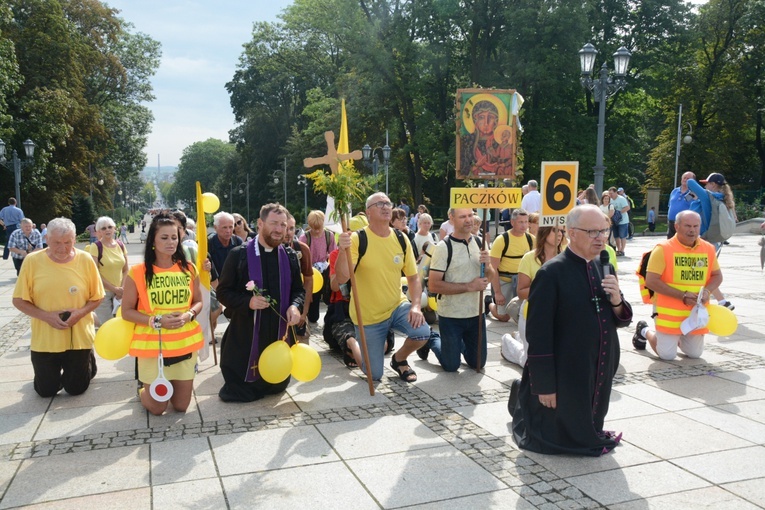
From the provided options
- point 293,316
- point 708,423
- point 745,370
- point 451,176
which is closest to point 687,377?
point 745,370

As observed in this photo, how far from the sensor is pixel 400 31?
3161cm

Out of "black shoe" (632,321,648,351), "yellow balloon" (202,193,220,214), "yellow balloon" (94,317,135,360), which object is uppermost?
"yellow balloon" (202,193,220,214)

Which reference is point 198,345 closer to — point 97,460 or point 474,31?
point 97,460

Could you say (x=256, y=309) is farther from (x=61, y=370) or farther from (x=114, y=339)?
(x=61, y=370)

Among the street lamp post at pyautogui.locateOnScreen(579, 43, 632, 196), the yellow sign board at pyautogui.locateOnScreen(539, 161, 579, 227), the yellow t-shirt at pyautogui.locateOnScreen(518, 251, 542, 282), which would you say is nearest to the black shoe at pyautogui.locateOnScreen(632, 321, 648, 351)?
the yellow t-shirt at pyautogui.locateOnScreen(518, 251, 542, 282)

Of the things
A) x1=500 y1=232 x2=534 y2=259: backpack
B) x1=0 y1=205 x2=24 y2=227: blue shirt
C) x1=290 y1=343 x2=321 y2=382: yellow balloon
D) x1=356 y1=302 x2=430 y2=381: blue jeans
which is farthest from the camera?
x1=0 y1=205 x2=24 y2=227: blue shirt

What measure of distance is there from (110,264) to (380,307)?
4237 millimetres

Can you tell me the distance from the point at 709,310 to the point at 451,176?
1135 inches

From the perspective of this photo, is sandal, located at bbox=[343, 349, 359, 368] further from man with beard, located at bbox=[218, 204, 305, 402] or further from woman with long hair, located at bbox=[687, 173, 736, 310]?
woman with long hair, located at bbox=[687, 173, 736, 310]

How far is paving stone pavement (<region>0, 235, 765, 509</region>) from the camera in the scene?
4039 millimetres

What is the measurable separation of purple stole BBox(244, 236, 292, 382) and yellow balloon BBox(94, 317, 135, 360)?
1.07m

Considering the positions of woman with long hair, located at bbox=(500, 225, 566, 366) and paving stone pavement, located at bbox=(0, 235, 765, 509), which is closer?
paving stone pavement, located at bbox=(0, 235, 765, 509)

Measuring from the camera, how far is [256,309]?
19.6 feet

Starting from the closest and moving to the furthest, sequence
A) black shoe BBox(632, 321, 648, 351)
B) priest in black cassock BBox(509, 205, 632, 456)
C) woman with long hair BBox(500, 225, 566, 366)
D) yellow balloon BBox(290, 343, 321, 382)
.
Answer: priest in black cassock BBox(509, 205, 632, 456) → yellow balloon BBox(290, 343, 321, 382) → woman with long hair BBox(500, 225, 566, 366) → black shoe BBox(632, 321, 648, 351)
